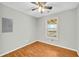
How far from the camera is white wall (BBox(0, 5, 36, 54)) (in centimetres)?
151

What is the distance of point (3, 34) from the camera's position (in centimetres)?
149

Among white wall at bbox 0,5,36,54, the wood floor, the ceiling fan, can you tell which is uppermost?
the ceiling fan

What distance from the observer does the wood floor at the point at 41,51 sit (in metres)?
1.56

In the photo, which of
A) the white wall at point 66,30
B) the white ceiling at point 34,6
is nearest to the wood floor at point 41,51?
the white wall at point 66,30

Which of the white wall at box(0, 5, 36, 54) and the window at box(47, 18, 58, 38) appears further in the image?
the window at box(47, 18, 58, 38)

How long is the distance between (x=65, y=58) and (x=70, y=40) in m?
0.28

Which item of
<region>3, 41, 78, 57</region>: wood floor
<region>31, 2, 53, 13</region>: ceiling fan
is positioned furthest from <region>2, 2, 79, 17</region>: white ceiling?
<region>3, 41, 78, 57</region>: wood floor

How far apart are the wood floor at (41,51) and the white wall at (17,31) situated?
3.7 inches

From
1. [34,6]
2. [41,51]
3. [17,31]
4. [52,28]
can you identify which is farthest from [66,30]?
[17,31]

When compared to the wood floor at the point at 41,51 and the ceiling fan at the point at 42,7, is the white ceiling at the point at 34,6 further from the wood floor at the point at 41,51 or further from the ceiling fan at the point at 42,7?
the wood floor at the point at 41,51

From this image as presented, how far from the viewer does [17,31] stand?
5.27ft

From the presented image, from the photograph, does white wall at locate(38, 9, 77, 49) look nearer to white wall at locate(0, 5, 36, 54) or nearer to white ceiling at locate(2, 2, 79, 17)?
white ceiling at locate(2, 2, 79, 17)

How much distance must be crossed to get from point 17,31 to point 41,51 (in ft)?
1.61

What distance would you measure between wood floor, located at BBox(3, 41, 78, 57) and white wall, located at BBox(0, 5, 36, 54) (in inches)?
3.7
